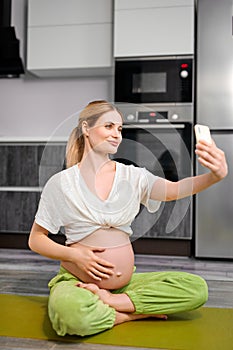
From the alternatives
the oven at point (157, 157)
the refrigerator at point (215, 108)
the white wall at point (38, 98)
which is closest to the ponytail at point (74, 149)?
the oven at point (157, 157)

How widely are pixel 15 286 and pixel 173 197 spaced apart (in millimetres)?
928

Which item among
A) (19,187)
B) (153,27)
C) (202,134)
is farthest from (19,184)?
(202,134)

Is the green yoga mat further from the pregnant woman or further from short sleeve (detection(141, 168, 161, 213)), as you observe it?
short sleeve (detection(141, 168, 161, 213))

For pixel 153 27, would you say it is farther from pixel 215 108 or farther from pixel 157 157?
pixel 157 157

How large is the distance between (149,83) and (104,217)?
1.87m

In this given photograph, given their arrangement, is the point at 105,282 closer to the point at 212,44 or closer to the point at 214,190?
the point at 214,190

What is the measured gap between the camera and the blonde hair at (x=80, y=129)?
1.46m

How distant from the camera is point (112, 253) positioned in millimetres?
1466

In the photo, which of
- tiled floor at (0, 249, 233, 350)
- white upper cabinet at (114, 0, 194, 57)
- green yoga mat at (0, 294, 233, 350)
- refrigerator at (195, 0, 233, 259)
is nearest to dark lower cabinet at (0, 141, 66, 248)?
tiled floor at (0, 249, 233, 350)

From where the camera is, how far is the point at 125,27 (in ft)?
10.3

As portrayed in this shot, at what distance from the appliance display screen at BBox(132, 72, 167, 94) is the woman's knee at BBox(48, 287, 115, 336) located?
2.01 m

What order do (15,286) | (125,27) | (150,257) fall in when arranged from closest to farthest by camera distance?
(15,286) < (150,257) < (125,27)

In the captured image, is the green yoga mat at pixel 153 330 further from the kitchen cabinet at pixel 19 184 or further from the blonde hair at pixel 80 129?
the kitchen cabinet at pixel 19 184

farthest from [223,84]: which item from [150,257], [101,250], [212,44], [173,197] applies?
[101,250]
